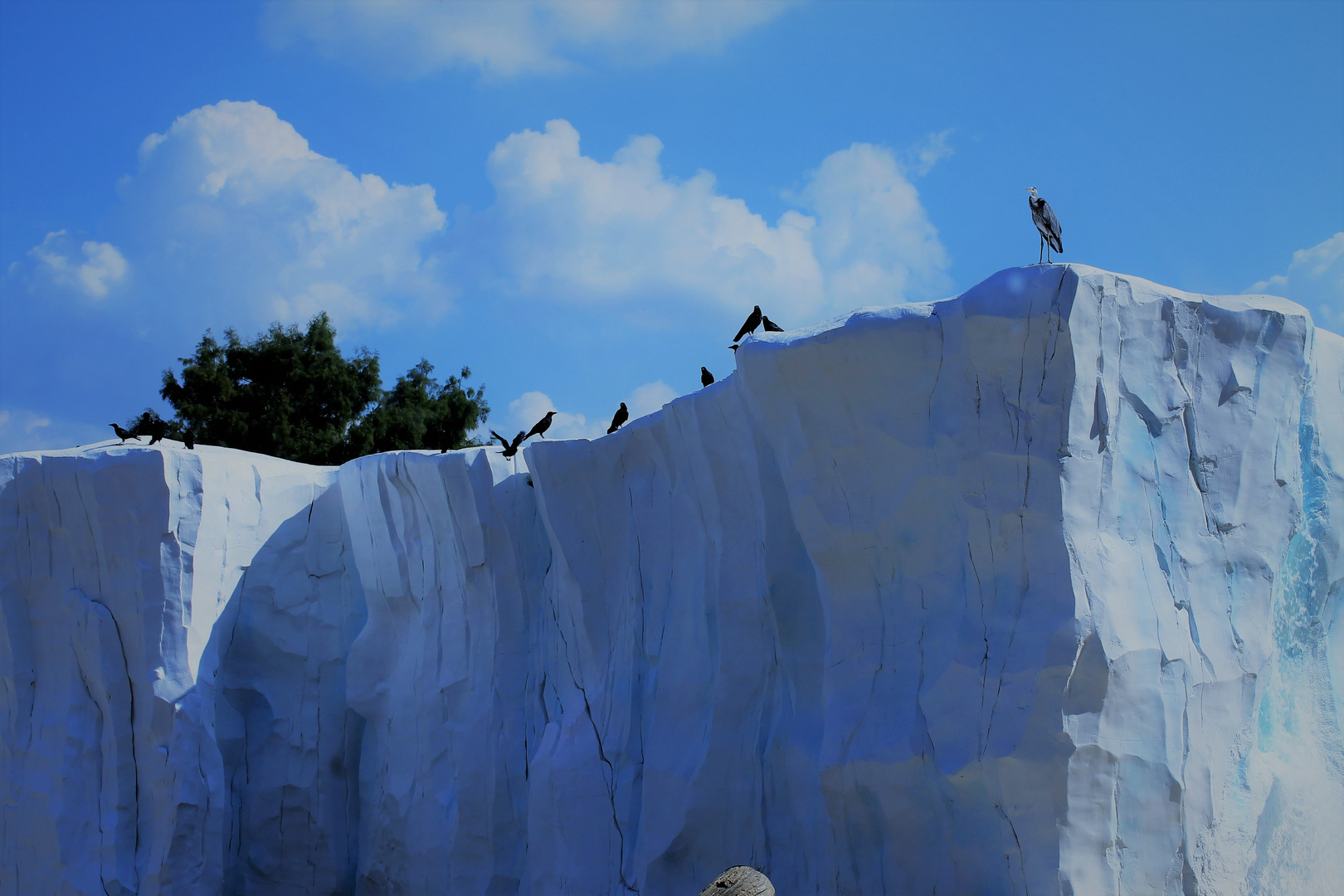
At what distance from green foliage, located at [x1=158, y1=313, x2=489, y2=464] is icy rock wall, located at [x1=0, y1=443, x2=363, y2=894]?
8.12 m

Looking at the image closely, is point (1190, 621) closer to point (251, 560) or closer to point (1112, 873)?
point (1112, 873)

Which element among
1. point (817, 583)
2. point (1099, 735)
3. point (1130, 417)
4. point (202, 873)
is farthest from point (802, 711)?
point (202, 873)

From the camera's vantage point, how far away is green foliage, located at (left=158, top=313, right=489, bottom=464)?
17.3 meters

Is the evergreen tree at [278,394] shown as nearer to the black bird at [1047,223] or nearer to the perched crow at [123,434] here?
the perched crow at [123,434]

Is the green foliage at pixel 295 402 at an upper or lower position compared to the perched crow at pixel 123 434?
upper

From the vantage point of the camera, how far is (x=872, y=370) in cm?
578

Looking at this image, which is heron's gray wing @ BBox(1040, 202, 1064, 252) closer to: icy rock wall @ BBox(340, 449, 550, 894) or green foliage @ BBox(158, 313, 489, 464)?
icy rock wall @ BBox(340, 449, 550, 894)

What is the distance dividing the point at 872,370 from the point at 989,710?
1836 mm

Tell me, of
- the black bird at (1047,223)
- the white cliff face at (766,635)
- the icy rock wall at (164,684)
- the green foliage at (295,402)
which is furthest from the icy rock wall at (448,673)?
the green foliage at (295,402)

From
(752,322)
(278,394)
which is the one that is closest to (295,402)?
(278,394)

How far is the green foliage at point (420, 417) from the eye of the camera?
59.9ft

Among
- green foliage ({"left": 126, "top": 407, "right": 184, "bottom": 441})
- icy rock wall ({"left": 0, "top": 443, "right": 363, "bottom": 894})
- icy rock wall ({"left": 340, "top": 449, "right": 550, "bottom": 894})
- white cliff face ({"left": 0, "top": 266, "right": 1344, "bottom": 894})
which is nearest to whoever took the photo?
white cliff face ({"left": 0, "top": 266, "right": 1344, "bottom": 894})

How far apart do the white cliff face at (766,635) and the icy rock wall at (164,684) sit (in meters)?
0.03

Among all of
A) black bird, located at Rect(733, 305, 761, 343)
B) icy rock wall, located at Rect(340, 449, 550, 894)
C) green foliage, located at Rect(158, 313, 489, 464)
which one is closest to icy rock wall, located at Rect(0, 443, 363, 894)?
icy rock wall, located at Rect(340, 449, 550, 894)
